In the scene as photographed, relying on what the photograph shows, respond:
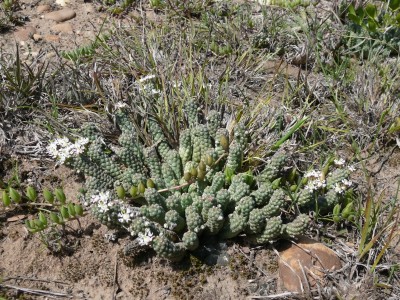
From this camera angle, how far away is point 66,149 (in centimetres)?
321

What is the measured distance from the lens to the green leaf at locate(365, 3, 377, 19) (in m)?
4.39

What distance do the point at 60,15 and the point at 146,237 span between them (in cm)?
294

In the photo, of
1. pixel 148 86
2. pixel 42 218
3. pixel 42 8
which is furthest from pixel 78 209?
pixel 42 8

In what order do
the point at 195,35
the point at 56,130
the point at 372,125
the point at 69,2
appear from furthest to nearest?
the point at 69,2 < the point at 195,35 < the point at 372,125 < the point at 56,130

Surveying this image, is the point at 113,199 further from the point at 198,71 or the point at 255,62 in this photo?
the point at 255,62

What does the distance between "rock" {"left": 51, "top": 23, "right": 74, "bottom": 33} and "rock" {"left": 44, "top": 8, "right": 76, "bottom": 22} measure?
99mm

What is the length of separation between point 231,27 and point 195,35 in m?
0.35

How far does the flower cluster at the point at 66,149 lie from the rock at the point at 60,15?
6.64ft

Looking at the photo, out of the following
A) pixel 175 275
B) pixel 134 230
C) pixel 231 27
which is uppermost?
pixel 231 27

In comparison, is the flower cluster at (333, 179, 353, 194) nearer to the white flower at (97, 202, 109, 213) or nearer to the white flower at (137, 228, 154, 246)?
the white flower at (137, 228, 154, 246)

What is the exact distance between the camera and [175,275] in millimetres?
3012

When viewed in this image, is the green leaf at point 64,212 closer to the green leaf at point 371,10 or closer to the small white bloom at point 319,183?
the small white bloom at point 319,183

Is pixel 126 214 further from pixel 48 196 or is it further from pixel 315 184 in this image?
pixel 315 184

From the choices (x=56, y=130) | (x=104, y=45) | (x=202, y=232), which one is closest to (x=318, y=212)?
(x=202, y=232)
